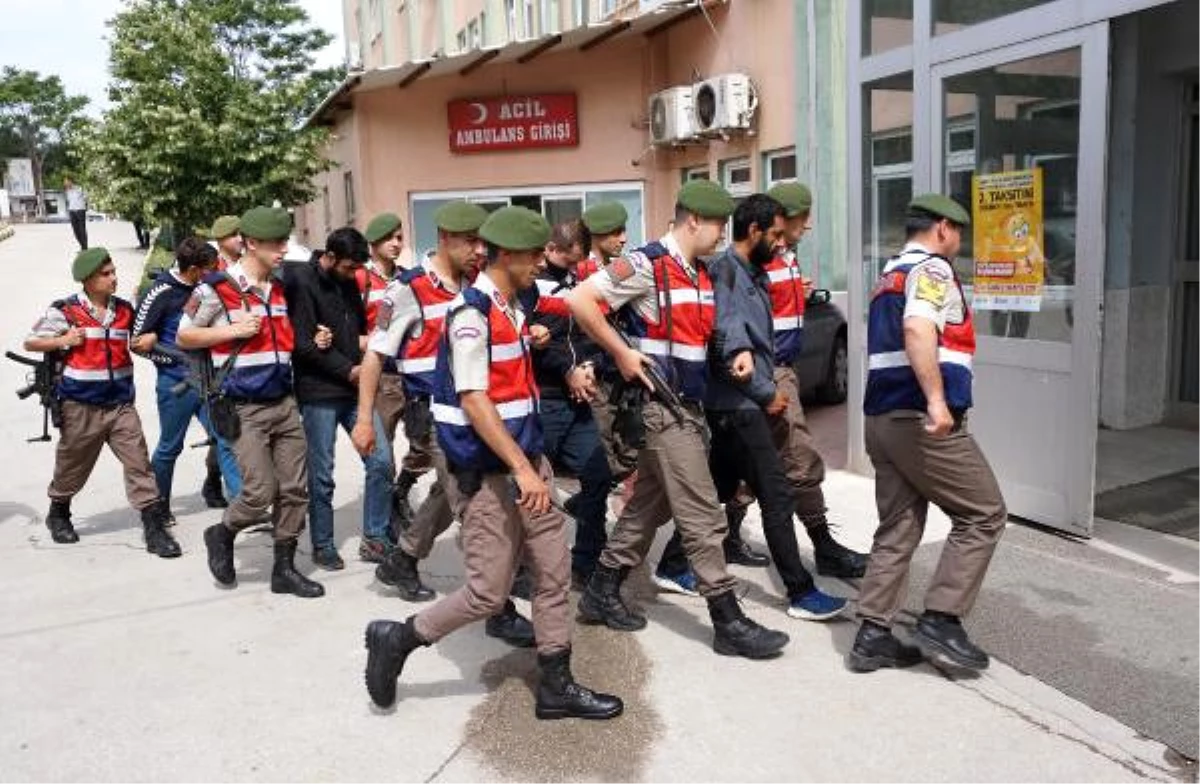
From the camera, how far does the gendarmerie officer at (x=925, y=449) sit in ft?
12.2

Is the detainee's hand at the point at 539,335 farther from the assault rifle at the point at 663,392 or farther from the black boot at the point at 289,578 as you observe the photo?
the black boot at the point at 289,578

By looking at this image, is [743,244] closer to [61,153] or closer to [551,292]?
[551,292]

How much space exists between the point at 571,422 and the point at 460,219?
1.30 metres

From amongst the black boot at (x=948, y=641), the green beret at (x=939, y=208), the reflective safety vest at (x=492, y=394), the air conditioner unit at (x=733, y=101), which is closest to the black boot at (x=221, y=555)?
the reflective safety vest at (x=492, y=394)

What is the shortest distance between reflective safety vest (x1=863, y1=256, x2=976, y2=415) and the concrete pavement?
1048 mm

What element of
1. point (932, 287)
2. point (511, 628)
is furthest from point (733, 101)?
point (511, 628)

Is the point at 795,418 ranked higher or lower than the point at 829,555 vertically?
higher

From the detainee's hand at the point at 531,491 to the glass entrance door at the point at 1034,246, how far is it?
3.07 meters

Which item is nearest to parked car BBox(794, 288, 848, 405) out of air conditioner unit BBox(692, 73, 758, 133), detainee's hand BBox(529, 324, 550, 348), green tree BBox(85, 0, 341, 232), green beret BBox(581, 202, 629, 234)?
air conditioner unit BBox(692, 73, 758, 133)

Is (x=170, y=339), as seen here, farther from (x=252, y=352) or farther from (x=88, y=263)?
(x=252, y=352)

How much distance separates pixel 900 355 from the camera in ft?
12.5

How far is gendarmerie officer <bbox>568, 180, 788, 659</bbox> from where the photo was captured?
4059 millimetres

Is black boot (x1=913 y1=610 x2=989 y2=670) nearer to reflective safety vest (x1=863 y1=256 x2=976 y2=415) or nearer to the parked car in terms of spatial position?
reflective safety vest (x1=863 y1=256 x2=976 y2=415)

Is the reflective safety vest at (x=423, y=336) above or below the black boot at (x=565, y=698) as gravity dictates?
above
